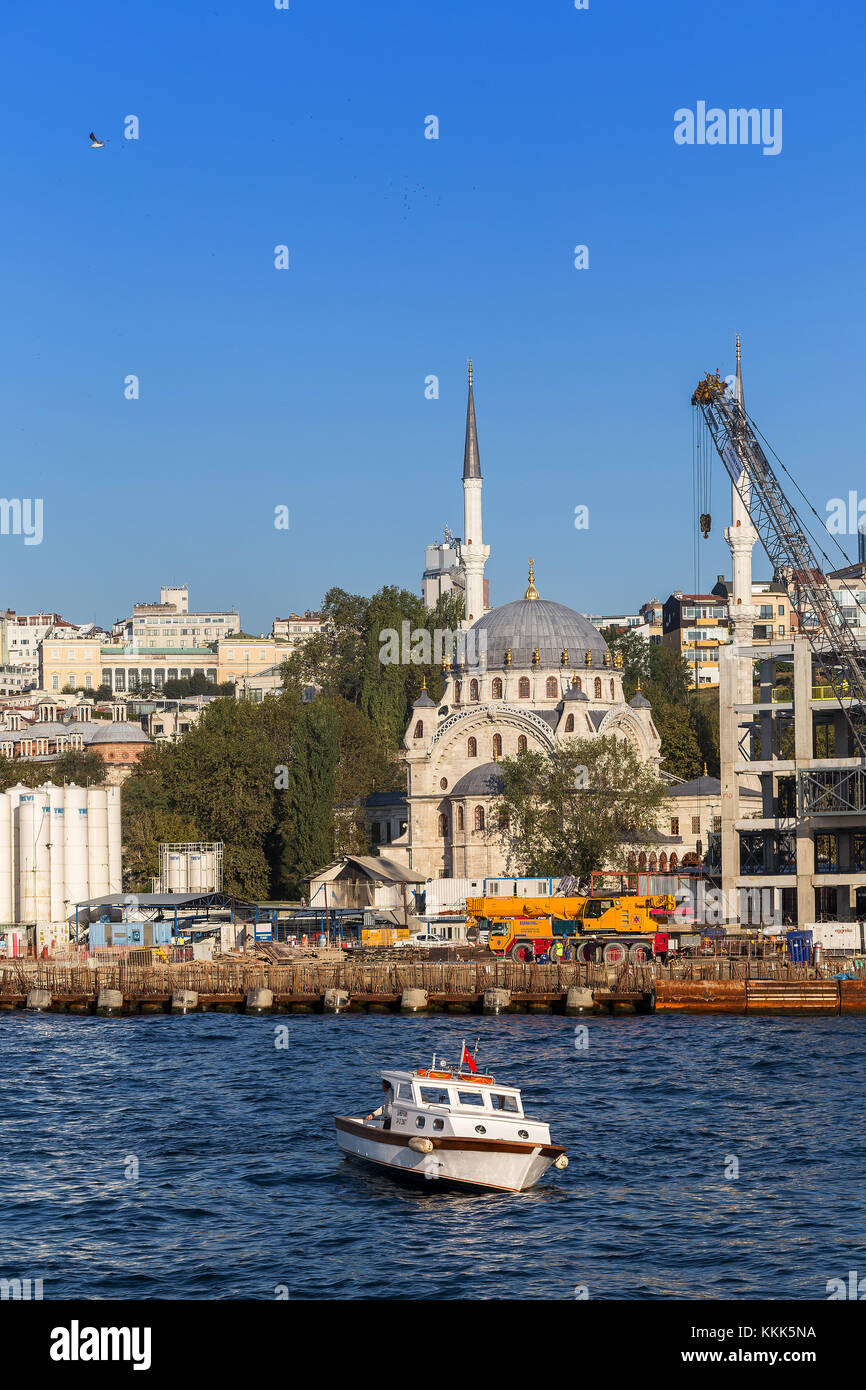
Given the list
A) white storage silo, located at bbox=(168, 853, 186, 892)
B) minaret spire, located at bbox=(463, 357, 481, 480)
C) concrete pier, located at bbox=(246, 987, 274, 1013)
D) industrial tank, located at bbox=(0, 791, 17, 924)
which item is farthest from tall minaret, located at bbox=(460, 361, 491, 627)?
concrete pier, located at bbox=(246, 987, 274, 1013)

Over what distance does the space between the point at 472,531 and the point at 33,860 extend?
4368cm

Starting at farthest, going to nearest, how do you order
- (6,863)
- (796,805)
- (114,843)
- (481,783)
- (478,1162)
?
(481,783) < (114,843) < (6,863) < (796,805) < (478,1162)

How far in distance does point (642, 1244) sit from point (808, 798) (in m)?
43.9

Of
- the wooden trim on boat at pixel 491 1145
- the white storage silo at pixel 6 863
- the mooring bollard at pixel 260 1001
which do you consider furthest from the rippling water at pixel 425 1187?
the white storage silo at pixel 6 863

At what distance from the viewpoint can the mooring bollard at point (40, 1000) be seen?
196ft

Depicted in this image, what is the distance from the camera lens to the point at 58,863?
7981 cm

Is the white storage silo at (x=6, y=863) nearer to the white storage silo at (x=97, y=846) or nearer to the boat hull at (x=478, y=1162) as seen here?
the white storage silo at (x=97, y=846)

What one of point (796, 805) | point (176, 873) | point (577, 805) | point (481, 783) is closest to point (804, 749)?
point (796, 805)

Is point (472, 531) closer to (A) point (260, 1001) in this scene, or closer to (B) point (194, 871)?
(B) point (194, 871)

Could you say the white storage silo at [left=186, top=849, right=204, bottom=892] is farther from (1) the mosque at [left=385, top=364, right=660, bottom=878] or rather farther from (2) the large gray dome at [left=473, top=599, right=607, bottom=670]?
(2) the large gray dome at [left=473, top=599, right=607, bottom=670]

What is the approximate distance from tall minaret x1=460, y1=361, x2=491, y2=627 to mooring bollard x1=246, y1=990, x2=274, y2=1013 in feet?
186
